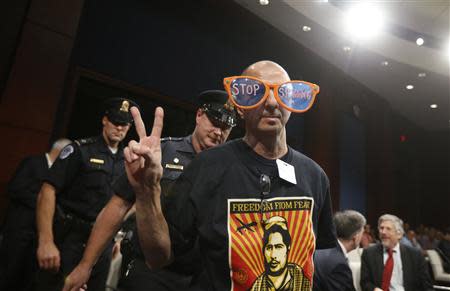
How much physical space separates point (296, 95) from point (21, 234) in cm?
286

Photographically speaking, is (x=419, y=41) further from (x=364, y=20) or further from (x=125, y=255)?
(x=125, y=255)

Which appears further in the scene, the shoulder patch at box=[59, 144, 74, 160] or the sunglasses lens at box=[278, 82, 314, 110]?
the shoulder patch at box=[59, 144, 74, 160]

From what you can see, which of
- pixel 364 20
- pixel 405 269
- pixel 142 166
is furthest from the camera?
pixel 364 20

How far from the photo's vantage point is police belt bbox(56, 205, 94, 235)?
2072 millimetres

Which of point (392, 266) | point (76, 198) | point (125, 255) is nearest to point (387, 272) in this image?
point (392, 266)

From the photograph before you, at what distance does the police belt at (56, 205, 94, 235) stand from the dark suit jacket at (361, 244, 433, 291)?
2.86m

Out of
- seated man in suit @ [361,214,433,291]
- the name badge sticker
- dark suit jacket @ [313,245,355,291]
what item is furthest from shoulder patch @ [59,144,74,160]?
seated man in suit @ [361,214,433,291]

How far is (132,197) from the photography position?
1.39m

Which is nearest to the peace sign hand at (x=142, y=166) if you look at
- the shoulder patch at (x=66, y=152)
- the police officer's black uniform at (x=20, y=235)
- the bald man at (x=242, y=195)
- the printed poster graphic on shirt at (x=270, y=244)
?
the bald man at (x=242, y=195)

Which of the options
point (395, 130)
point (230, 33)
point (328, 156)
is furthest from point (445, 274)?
point (395, 130)

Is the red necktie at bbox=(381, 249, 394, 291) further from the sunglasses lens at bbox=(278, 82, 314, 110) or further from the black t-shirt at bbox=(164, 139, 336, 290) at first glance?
the sunglasses lens at bbox=(278, 82, 314, 110)

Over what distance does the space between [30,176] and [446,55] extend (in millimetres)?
7901

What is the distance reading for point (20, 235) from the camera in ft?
9.50

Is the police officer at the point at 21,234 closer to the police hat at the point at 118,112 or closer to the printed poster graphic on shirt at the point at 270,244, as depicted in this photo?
the police hat at the point at 118,112
